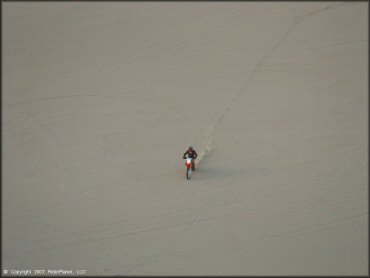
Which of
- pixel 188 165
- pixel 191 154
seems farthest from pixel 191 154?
pixel 188 165

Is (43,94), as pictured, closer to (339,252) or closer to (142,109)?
(142,109)

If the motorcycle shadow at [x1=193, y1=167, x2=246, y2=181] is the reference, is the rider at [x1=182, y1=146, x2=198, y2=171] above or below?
above

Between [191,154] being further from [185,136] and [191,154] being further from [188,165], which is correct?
[185,136]

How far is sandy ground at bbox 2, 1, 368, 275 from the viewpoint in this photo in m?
9.62

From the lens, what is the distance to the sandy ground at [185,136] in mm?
9617

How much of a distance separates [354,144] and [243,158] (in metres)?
3.43

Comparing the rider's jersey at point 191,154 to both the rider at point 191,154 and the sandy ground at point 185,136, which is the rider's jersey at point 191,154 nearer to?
the rider at point 191,154

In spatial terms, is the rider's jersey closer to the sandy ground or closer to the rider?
the rider

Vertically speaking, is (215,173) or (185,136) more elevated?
(185,136)

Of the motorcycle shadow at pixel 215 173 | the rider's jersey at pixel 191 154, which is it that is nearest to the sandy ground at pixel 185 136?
the motorcycle shadow at pixel 215 173

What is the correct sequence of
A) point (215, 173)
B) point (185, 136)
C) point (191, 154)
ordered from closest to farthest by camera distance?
point (191, 154) < point (215, 173) < point (185, 136)

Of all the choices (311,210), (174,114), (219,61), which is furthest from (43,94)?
(311,210)

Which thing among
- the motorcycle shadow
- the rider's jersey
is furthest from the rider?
the motorcycle shadow

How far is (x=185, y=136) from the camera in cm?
1141
